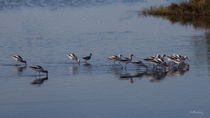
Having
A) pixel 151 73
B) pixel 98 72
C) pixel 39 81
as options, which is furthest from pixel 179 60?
pixel 39 81

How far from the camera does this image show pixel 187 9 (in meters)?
44.1

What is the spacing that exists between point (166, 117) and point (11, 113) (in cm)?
410

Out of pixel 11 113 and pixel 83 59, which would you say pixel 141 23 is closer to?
pixel 83 59

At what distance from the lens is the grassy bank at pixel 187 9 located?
42.6 m

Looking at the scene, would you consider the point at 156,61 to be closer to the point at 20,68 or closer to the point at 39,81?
the point at 39,81

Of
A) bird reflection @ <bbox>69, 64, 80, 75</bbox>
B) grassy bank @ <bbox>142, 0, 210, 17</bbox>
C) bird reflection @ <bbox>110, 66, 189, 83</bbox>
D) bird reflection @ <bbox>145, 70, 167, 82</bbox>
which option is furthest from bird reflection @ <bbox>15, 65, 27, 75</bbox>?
grassy bank @ <bbox>142, 0, 210, 17</bbox>

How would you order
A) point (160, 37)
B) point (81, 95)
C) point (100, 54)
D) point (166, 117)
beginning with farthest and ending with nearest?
point (160, 37)
point (100, 54)
point (81, 95)
point (166, 117)

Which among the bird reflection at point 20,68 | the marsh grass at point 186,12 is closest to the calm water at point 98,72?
the bird reflection at point 20,68

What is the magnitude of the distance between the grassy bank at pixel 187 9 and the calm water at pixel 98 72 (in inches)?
114

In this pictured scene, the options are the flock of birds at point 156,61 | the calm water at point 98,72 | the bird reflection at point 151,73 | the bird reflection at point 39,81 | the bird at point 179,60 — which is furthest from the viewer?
the bird at point 179,60

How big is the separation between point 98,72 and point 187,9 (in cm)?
2513

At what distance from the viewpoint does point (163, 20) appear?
40.7m

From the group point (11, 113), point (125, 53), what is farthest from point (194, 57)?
point (11, 113)

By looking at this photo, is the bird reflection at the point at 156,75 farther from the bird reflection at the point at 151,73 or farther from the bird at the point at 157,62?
the bird at the point at 157,62
